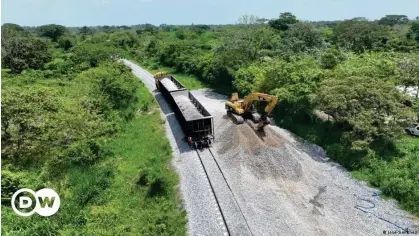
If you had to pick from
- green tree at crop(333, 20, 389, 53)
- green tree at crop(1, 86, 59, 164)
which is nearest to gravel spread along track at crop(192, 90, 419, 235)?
green tree at crop(1, 86, 59, 164)

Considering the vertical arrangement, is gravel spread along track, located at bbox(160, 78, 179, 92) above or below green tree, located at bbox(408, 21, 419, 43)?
below

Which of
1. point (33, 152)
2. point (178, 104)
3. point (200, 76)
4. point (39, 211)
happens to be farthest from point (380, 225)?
point (200, 76)

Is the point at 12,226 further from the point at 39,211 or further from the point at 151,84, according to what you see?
the point at 151,84

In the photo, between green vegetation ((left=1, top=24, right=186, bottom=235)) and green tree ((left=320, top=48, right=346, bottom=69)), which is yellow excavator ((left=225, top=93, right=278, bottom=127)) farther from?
green tree ((left=320, top=48, right=346, bottom=69))

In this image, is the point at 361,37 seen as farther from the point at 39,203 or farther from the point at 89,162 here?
the point at 39,203

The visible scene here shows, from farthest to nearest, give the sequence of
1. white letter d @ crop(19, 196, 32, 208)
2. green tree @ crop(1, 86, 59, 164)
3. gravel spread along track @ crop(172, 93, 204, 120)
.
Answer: gravel spread along track @ crop(172, 93, 204, 120) < green tree @ crop(1, 86, 59, 164) < white letter d @ crop(19, 196, 32, 208)

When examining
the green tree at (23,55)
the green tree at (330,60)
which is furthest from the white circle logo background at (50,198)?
the green tree at (23,55)

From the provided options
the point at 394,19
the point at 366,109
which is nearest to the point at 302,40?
the point at 366,109
